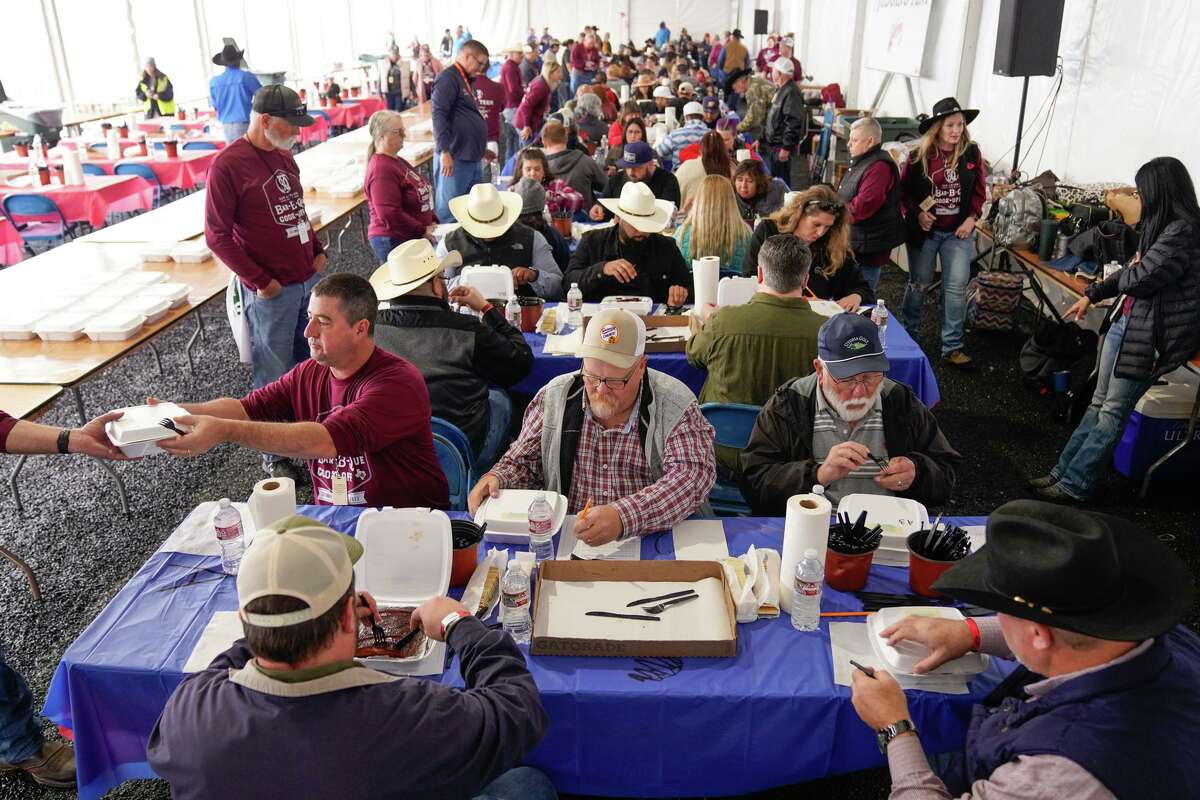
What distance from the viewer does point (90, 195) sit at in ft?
21.6

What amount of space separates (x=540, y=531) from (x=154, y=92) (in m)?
11.4

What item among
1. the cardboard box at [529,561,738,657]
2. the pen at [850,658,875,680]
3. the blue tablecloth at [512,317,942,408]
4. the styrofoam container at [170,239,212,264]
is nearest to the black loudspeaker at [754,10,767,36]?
the styrofoam container at [170,239,212,264]

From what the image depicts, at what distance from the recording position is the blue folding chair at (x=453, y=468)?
2.87 metres

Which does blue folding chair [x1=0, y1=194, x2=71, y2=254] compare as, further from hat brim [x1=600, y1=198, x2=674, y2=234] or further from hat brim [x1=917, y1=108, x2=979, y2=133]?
hat brim [x1=917, y1=108, x2=979, y2=133]

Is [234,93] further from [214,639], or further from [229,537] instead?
[214,639]

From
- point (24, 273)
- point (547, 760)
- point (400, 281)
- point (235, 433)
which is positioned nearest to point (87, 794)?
point (235, 433)

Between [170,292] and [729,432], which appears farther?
[170,292]

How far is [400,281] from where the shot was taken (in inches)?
133

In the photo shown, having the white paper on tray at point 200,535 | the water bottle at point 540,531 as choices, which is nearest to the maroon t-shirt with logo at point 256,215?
the white paper on tray at point 200,535

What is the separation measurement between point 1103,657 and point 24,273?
5.28 meters

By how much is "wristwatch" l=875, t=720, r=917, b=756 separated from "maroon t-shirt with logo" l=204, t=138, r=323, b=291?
348 cm

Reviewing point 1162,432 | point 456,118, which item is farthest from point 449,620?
point 456,118

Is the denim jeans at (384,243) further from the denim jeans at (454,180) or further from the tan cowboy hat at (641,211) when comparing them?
the tan cowboy hat at (641,211)

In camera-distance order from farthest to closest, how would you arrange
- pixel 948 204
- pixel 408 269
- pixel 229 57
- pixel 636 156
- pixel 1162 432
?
pixel 229 57, pixel 636 156, pixel 948 204, pixel 1162 432, pixel 408 269
